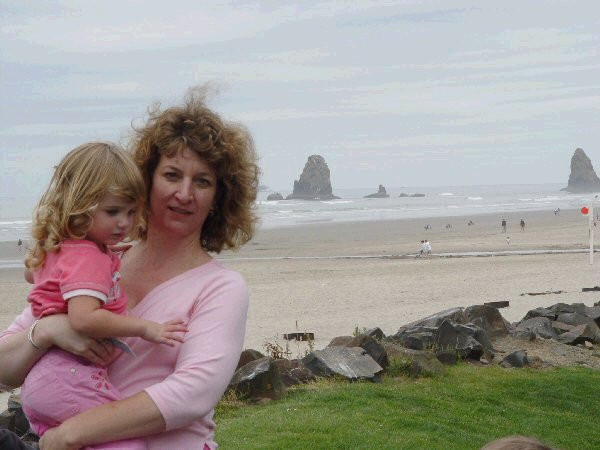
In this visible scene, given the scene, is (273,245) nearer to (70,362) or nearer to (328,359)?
(328,359)

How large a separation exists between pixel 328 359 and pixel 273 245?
38.8 m

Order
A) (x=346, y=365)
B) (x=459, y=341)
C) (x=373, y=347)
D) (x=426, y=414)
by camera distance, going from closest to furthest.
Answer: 1. (x=426, y=414)
2. (x=346, y=365)
3. (x=373, y=347)
4. (x=459, y=341)

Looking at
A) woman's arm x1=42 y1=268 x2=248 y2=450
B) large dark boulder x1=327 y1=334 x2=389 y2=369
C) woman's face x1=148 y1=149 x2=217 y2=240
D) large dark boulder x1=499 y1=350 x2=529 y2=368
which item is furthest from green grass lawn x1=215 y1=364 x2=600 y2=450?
woman's arm x1=42 y1=268 x2=248 y2=450

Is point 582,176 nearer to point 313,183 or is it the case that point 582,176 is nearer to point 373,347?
point 313,183

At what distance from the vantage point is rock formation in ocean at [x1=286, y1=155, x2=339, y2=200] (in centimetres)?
15188

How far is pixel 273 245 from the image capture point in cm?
4956

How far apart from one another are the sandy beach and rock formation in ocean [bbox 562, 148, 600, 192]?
Answer: 119 meters

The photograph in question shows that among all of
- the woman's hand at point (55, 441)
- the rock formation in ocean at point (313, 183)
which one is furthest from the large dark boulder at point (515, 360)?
the rock formation in ocean at point (313, 183)

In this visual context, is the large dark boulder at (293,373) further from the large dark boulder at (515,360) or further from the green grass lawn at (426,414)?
the large dark boulder at (515,360)

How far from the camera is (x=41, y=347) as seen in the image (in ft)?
9.48

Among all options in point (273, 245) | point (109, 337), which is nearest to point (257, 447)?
point (109, 337)

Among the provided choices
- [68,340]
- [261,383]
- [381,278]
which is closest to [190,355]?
[68,340]

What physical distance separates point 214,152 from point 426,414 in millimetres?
6454

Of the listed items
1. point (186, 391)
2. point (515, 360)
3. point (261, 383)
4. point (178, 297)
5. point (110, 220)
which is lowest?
point (515, 360)
